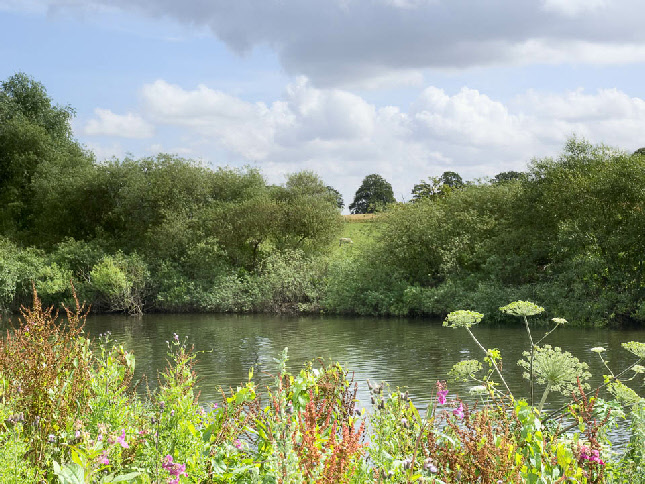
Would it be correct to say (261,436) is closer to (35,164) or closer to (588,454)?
(588,454)

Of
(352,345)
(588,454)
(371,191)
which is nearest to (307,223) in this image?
(352,345)

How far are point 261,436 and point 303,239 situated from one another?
37.0 meters

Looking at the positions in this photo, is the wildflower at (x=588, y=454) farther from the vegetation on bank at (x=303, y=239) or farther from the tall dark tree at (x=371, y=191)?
the tall dark tree at (x=371, y=191)

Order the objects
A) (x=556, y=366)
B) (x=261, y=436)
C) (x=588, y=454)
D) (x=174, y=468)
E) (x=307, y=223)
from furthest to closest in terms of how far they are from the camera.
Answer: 1. (x=307, y=223)
2. (x=556, y=366)
3. (x=261, y=436)
4. (x=588, y=454)
5. (x=174, y=468)

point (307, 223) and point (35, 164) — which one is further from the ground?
point (35, 164)

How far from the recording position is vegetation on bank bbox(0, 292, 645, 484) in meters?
3.55

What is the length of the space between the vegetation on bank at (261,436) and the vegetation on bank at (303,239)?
23.6 m

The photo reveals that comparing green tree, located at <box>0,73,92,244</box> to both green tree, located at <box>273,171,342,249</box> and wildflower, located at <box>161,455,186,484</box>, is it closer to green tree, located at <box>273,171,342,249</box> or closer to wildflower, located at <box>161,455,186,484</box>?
green tree, located at <box>273,171,342,249</box>

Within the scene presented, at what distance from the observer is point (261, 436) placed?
4383 mm

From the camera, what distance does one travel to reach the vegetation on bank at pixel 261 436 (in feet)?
11.6

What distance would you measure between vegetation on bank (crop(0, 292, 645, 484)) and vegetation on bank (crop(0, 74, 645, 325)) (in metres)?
23.6

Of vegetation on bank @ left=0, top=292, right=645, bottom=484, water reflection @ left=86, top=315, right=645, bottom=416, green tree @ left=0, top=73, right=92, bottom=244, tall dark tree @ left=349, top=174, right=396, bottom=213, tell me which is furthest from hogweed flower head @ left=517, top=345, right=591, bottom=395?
tall dark tree @ left=349, top=174, right=396, bottom=213

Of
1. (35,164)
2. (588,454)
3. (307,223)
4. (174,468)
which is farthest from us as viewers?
(35,164)

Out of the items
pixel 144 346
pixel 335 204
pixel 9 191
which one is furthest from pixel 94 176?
pixel 144 346
